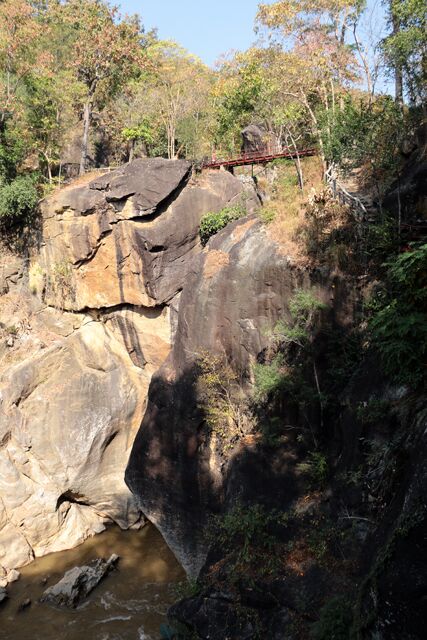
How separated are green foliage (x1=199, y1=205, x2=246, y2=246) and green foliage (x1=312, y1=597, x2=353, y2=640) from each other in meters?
15.1

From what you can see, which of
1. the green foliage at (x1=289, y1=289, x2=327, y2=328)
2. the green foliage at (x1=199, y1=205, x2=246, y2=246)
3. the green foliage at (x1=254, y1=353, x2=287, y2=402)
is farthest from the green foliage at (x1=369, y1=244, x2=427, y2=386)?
the green foliage at (x1=199, y1=205, x2=246, y2=246)

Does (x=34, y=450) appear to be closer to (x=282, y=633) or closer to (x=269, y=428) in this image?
(x=269, y=428)

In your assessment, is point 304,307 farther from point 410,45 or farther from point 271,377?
point 410,45

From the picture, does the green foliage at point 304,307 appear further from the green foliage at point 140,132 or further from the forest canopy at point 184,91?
the green foliage at point 140,132

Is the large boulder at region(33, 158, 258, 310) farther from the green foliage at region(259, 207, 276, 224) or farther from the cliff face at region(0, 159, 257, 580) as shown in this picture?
the green foliage at region(259, 207, 276, 224)

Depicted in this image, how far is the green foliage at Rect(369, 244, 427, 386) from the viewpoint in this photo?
8492mm

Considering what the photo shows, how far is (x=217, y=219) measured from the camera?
20.4 metres

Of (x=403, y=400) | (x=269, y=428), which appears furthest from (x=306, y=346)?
(x=403, y=400)

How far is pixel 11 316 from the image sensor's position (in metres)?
22.5

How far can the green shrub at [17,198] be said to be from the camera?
22.6 meters

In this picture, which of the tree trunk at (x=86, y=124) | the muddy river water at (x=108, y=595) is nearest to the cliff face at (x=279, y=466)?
the muddy river water at (x=108, y=595)

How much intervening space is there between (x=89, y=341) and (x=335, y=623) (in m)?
16.3

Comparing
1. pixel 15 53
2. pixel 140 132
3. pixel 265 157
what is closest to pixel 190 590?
pixel 265 157

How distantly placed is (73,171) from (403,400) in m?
25.8
